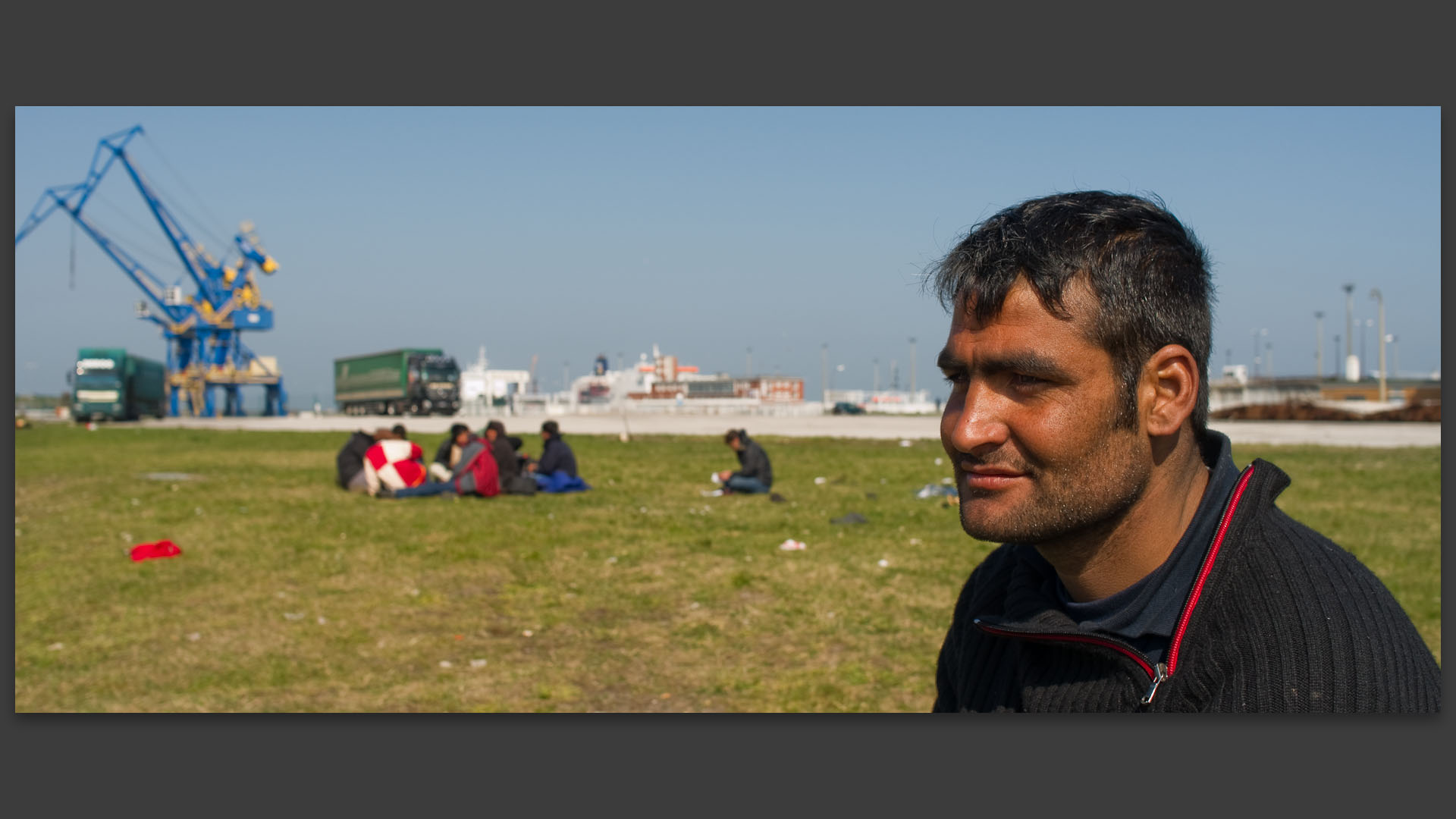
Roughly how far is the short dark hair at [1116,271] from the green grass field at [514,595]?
4.35m

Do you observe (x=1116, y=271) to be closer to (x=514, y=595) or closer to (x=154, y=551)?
(x=514, y=595)

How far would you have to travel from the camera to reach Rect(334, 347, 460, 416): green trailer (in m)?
61.2

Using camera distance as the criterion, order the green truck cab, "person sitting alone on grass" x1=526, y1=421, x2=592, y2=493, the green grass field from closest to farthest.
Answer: the green grass field → "person sitting alone on grass" x1=526, y1=421, x2=592, y2=493 → the green truck cab

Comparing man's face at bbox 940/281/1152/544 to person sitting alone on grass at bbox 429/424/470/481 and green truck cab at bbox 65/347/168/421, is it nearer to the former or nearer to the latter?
person sitting alone on grass at bbox 429/424/470/481

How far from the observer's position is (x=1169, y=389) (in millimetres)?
1443

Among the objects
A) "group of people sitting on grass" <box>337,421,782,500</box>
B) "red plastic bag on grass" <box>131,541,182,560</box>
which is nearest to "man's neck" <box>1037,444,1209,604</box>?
"red plastic bag on grass" <box>131,541,182,560</box>

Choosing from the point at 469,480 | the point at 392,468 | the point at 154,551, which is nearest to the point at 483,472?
the point at 469,480

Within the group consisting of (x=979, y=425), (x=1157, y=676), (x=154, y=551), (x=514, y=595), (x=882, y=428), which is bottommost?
(x=514, y=595)

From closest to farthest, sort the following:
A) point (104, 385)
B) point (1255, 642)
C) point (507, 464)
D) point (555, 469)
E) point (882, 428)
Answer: point (1255, 642), point (507, 464), point (555, 469), point (882, 428), point (104, 385)

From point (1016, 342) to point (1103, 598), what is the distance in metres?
0.43

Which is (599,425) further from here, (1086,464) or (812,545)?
(1086,464)

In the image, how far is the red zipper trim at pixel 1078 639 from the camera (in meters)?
1.53

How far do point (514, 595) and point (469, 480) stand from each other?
19.5 feet

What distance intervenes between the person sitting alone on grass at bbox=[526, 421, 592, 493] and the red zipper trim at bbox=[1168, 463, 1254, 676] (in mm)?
13666
